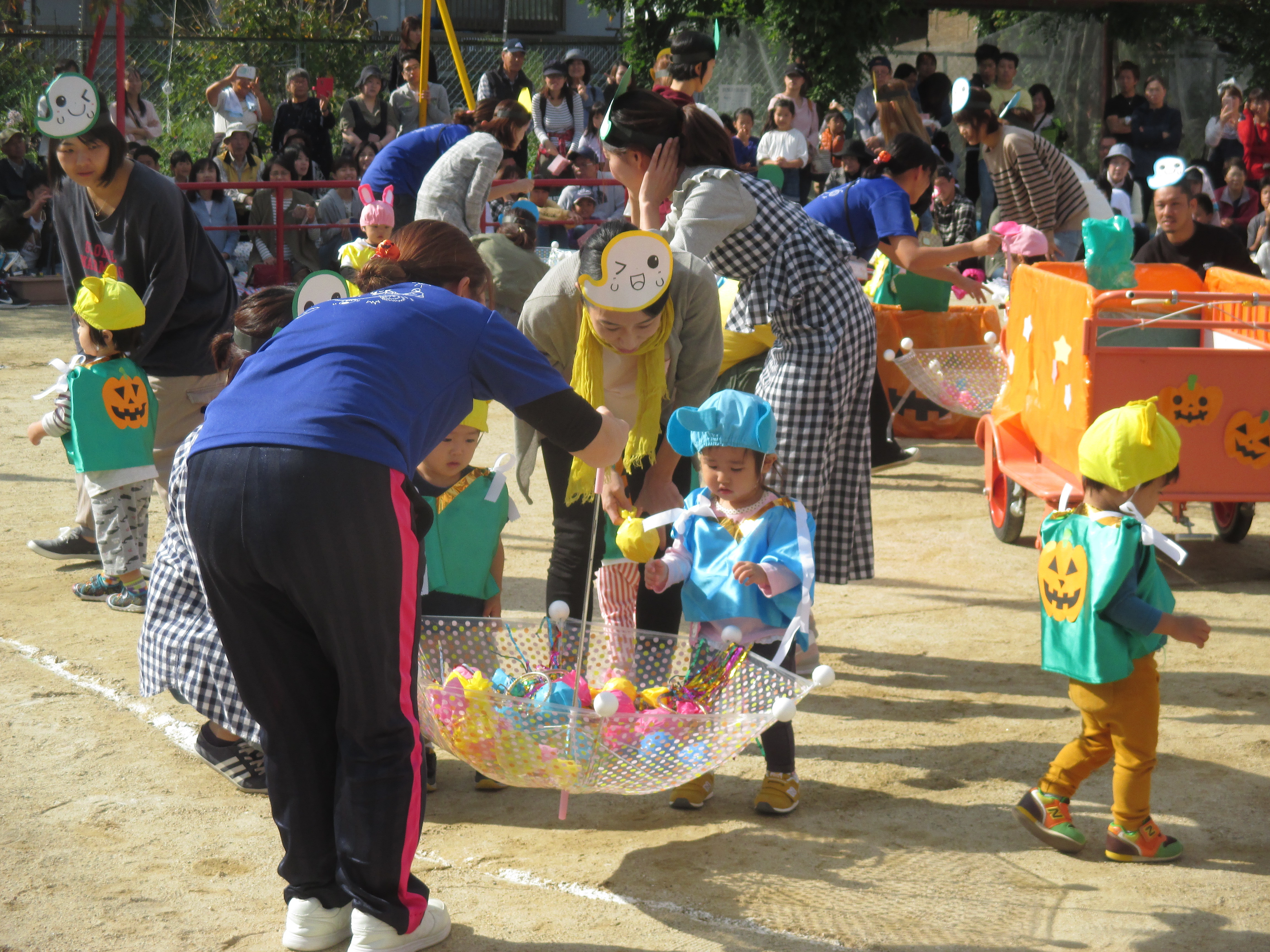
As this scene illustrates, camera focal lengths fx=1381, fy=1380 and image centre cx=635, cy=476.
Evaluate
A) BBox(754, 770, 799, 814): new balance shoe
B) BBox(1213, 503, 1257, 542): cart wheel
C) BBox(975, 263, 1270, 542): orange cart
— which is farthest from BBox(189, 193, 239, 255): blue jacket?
BBox(754, 770, 799, 814): new balance shoe

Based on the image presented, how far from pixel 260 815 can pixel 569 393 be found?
1586mm

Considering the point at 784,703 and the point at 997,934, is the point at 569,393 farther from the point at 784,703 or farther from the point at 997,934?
the point at 997,934

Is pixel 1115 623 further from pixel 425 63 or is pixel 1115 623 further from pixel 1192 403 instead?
pixel 425 63

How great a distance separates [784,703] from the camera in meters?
2.97

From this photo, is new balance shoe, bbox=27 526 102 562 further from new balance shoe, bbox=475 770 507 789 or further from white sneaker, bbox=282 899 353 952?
white sneaker, bbox=282 899 353 952

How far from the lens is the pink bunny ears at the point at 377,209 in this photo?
678cm

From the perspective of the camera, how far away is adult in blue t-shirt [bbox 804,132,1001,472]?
16.4 feet

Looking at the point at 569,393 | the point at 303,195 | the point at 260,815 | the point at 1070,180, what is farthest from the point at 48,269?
the point at 569,393

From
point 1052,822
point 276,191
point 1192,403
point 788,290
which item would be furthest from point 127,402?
point 276,191

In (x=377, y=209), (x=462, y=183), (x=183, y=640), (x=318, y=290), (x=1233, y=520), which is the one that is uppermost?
(x=462, y=183)

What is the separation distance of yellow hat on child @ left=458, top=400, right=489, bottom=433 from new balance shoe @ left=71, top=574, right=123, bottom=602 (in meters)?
2.26

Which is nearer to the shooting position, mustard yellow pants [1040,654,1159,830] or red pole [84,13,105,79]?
mustard yellow pants [1040,654,1159,830]

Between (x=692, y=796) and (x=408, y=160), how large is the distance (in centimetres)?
478

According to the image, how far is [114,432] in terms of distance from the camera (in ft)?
17.1
